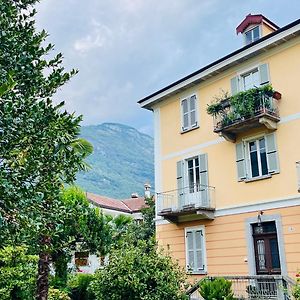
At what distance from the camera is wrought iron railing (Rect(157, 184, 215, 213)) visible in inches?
674

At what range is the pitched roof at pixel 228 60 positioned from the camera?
50.2ft

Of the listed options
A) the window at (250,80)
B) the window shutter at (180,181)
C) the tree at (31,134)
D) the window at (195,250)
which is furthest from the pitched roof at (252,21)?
the tree at (31,134)

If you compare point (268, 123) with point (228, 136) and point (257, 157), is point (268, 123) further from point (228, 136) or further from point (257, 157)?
point (228, 136)

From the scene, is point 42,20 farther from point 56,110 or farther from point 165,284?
point 165,284

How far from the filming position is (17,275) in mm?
15539

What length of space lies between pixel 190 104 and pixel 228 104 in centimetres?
293

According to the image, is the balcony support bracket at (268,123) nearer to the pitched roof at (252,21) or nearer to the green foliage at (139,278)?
the pitched roof at (252,21)

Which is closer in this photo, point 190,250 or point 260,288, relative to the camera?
point 260,288

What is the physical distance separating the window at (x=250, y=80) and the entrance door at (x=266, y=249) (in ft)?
17.4

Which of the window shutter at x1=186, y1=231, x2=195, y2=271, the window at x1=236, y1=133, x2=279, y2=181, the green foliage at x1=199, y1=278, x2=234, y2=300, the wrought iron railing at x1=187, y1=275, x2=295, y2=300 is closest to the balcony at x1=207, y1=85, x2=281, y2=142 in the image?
the window at x1=236, y1=133, x2=279, y2=181

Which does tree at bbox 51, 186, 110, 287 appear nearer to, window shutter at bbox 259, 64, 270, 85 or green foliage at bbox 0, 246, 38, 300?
green foliage at bbox 0, 246, 38, 300

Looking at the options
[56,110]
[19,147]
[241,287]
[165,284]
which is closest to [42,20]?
[56,110]

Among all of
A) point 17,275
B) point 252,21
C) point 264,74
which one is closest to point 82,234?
point 17,275

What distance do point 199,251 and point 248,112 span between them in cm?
590
